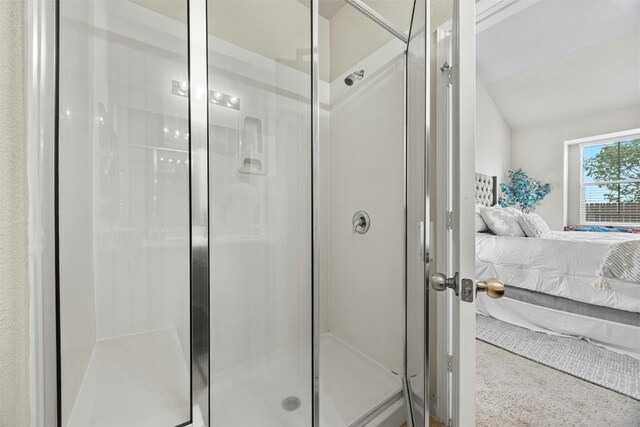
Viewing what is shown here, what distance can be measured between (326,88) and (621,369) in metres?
Answer: 2.74

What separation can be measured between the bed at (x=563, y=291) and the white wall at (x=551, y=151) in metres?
2.24

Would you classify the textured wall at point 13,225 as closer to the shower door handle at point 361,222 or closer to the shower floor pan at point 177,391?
the shower floor pan at point 177,391

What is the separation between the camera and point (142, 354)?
1064mm

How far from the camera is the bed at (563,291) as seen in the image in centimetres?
187

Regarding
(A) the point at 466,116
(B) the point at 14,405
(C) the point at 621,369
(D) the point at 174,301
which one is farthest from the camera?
(C) the point at 621,369

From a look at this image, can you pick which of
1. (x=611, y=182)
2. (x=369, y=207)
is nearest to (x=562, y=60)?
(x=611, y=182)

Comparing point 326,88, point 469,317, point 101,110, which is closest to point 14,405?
point 101,110

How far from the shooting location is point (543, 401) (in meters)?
1.44

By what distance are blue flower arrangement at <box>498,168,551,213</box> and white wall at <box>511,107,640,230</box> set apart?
15 centimetres

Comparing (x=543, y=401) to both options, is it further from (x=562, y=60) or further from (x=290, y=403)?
(x=562, y=60)

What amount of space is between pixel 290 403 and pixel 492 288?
90cm

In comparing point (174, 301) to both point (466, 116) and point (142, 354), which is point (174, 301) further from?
point (466, 116)

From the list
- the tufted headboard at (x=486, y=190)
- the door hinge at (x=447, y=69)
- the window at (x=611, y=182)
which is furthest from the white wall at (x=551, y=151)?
the door hinge at (x=447, y=69)

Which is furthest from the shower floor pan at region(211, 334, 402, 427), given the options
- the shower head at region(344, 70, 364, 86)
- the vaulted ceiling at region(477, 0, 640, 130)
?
the vaulted ceiling at region(477, 0, 640, 130)
